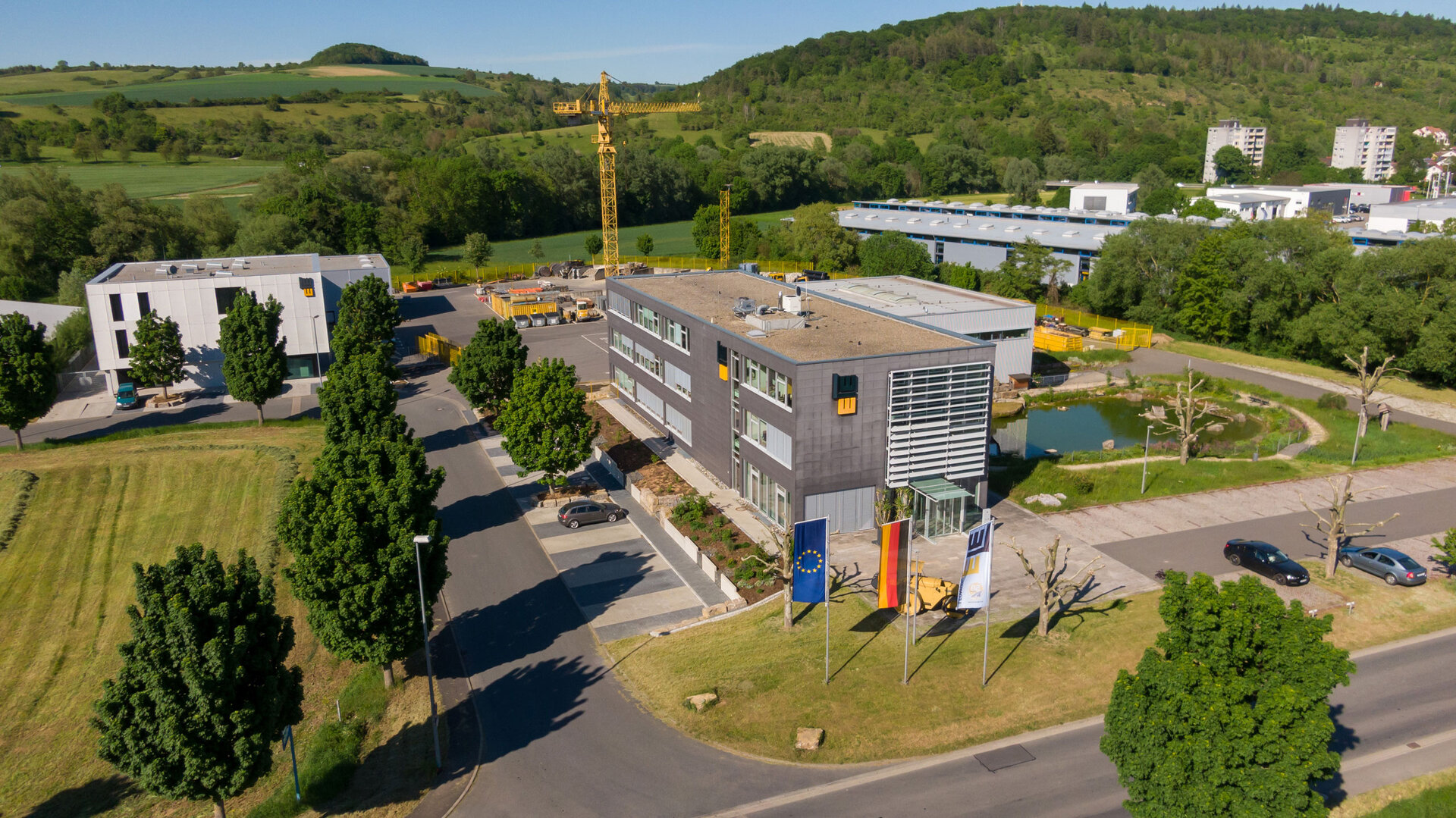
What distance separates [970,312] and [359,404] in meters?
37.4

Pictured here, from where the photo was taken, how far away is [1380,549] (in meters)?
34.5

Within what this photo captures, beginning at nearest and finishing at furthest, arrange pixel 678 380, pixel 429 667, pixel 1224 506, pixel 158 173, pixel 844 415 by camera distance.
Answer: pixel 429 667, pixel 844 415, pixel 1224 506, pixel 678 380, pixel 158 173

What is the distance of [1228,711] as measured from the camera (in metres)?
18.5

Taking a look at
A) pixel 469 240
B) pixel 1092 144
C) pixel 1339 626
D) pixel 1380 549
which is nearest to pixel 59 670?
pixel 1339 626

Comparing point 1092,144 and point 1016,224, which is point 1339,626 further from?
point 1092,144

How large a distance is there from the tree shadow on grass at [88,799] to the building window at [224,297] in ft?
147

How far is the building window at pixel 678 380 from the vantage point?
47688 millimetres

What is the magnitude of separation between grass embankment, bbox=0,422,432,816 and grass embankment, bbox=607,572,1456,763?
842 centimetres

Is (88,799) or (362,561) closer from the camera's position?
(88,799)

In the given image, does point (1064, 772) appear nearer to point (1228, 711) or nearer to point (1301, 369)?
point (1228, 711)

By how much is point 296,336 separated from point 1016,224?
233ft

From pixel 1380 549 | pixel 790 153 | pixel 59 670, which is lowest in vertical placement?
pixel 59 670

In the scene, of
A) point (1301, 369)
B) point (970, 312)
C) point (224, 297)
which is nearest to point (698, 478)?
point (970, 312)

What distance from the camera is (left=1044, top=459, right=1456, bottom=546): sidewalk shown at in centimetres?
3853
